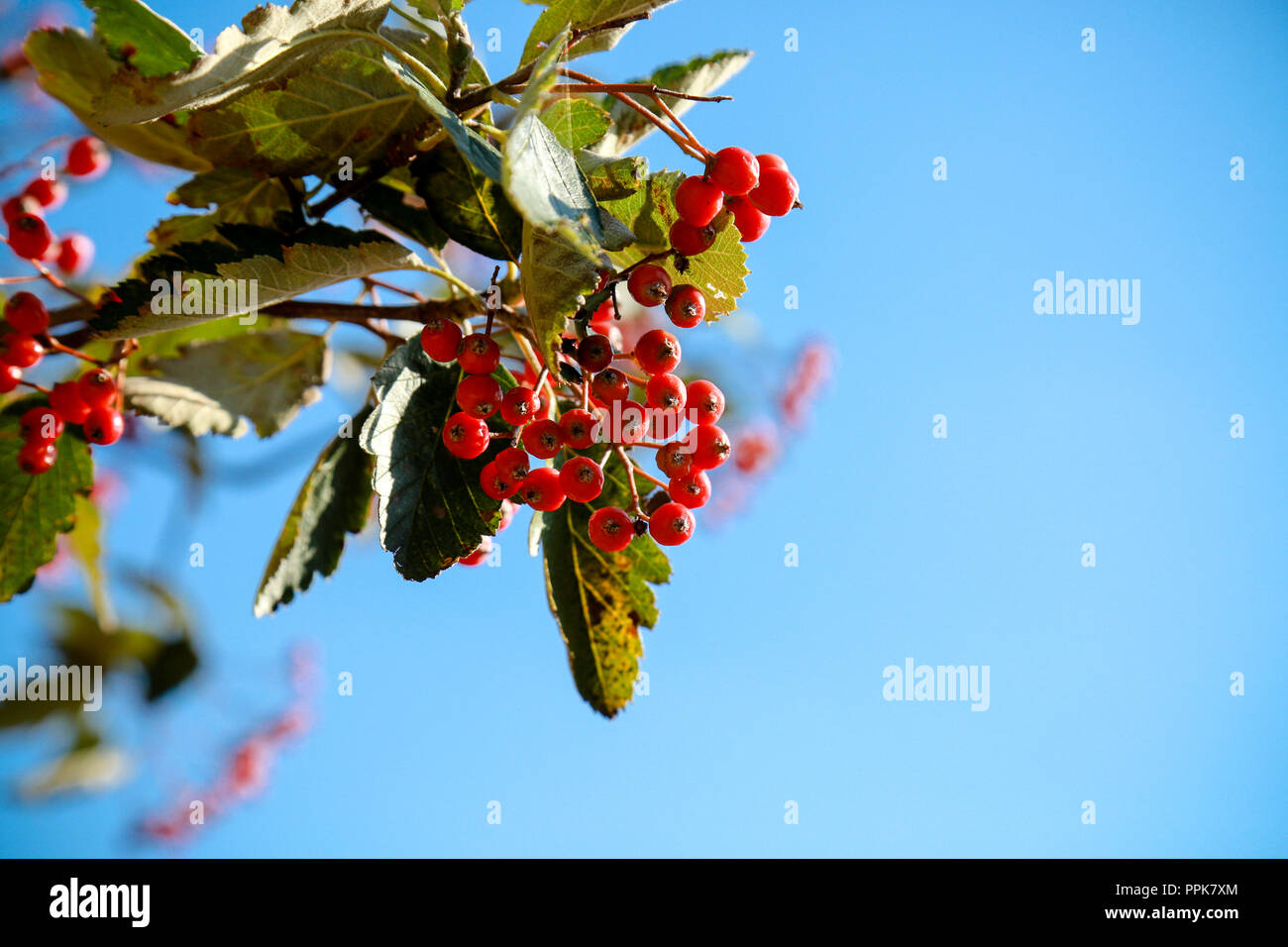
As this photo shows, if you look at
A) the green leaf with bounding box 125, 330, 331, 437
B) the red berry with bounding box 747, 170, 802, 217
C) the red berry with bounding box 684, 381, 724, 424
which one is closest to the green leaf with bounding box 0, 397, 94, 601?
the green leaf with bounding box 125, 330, 331, 437

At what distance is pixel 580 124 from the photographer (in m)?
1.65

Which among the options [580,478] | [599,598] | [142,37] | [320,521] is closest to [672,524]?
[580,478]

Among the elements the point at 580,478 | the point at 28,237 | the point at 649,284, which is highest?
the point at 28,237

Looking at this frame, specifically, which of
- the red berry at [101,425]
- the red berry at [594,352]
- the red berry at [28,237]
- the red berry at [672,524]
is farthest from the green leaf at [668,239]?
the red berry at [28,237]

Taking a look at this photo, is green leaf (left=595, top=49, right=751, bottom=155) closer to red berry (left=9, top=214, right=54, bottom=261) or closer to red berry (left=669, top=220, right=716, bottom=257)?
red berry (left=669, top=220, right=716, bottom=257)

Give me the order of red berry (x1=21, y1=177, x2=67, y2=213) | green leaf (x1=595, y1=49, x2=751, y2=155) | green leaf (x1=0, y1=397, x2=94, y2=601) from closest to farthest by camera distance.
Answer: green leaf (x1=595, y1=49, x2=751, y2=155)
green leaf (x1=0, y1=397, x2=94, y2=601)
red berry (x1=21, y1=177, x2=67, y2=213)

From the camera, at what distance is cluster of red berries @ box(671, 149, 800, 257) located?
1588mm

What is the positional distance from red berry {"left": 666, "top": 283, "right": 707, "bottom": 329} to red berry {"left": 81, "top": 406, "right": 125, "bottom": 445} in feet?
5.03

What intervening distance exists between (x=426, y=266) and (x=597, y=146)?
0.47 meters

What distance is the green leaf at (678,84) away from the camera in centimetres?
212

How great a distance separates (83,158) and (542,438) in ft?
7.06

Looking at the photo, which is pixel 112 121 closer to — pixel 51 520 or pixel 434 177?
pixel 434 177

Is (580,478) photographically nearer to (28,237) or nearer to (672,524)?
(672,524)

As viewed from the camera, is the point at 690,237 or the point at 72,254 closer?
the point at 690,237
